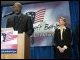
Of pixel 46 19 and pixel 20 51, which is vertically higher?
pixel 46 19

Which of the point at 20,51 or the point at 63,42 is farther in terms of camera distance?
the point at 63,42

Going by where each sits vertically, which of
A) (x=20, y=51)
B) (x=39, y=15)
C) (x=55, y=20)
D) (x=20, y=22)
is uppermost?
(x=39, y=15)

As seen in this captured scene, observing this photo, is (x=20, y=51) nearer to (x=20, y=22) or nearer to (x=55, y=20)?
(x=20, y=22)

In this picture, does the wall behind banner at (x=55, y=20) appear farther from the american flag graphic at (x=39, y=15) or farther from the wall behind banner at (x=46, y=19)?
the american flag graphic at (x=39, y=15)

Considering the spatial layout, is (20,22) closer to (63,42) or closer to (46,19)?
(63,42)

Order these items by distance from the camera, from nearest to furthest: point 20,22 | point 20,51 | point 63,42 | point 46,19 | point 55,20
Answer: point 20,51
point 20,22
point 63,42
point 55,20
point 46,19

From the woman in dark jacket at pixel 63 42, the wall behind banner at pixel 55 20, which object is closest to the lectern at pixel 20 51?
the woman in dark jacket at pixel 63 42

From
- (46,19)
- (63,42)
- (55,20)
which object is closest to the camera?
(63,42)

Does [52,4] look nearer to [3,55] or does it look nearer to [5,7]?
[5,7]

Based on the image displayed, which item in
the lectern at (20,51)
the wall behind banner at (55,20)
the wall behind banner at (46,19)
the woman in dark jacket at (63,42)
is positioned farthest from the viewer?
the wall behind banner at (46,19)

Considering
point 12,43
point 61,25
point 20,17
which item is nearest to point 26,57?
point 12,43

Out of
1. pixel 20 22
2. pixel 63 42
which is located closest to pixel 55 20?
pixel 63 42

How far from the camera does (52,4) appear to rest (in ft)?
19.7

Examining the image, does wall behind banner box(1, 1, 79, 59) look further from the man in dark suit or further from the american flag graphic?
the man in dark suit
